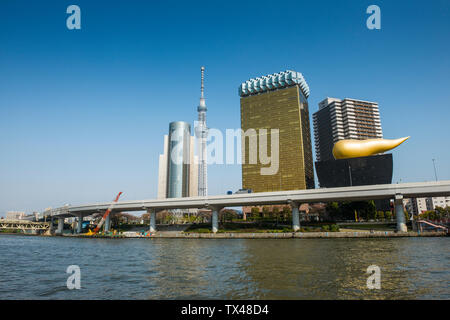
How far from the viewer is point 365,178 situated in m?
108

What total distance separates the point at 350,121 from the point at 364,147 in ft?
303

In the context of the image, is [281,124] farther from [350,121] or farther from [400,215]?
[400,215]

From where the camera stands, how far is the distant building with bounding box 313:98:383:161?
177m

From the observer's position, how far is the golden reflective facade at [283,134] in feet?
518

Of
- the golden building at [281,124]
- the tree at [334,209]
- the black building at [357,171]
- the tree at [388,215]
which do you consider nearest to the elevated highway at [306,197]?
the tree at [334,209]

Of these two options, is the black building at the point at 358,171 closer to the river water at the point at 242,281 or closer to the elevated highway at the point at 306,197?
the elevated highway at the point at 306,197

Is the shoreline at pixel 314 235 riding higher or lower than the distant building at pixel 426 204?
lower

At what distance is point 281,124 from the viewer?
16588cm

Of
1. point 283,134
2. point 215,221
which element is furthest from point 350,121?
point 215,221

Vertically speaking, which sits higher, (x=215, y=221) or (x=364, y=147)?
(x=364, y=147)

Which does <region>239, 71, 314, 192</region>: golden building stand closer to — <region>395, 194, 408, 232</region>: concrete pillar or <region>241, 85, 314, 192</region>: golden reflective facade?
<region>241, 85, 314, 192</region>: golden reflective facade

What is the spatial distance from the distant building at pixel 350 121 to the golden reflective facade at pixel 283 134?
659 inches

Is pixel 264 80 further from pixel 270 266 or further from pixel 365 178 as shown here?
pixel 270 266
